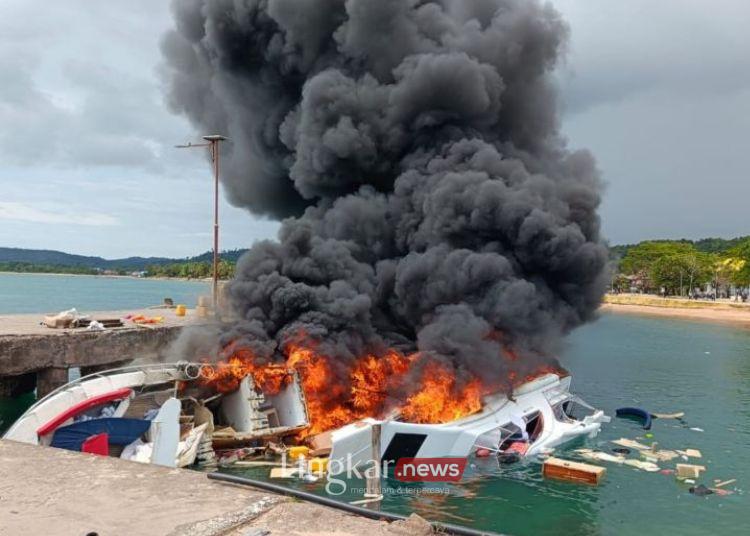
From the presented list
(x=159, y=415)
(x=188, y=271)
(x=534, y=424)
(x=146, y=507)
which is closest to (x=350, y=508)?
(x=146, y=507)

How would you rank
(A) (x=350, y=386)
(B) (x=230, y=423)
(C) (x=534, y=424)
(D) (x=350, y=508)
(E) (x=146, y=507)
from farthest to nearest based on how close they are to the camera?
1. (C) (x=534, y=424)
2. (A) (x=350, y=386)
3. (B) (x=230, y=423)
4. (E) (x=146, y=507)
5. (D) (x=350, y=508)

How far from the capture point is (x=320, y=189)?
2716 centimetres

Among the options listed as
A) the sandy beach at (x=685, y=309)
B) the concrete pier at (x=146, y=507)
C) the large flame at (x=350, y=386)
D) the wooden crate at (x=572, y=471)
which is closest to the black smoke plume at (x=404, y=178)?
the large flame at (x=350, y=386)

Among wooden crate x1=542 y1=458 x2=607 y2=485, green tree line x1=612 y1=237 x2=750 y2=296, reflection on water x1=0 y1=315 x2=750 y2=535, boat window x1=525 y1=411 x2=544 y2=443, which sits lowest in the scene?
reflection on water x1=0 y1=315 x2=750 y2=535

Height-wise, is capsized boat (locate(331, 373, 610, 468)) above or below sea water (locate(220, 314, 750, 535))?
above

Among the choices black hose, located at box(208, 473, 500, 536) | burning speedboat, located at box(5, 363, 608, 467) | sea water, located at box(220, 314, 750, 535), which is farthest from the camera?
burning speedboat, located at box(5, 363, 608, 467)

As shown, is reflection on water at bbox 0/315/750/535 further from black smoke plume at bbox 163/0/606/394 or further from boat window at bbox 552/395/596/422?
black smoke plume at bbox 163/0/606/394

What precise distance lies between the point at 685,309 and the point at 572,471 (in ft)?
281

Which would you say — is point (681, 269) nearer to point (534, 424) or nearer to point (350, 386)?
point (534, 424)

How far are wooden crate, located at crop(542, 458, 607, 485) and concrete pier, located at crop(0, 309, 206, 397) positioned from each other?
15.7 metres

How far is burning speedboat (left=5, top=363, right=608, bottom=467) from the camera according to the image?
1460cm

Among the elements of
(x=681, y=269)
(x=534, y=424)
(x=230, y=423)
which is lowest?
(x=534, y=424)

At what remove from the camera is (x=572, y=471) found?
16562 mm

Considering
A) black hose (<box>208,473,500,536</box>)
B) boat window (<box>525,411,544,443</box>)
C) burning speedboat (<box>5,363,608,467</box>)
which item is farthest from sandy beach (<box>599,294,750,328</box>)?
black hose (<box>208,473,500,536</box>)
